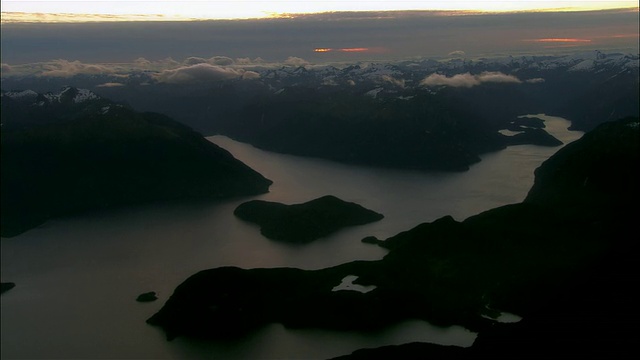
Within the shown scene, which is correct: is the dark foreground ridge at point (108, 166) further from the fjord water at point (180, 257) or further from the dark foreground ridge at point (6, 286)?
the dark foreground ridge at point (6, 286)

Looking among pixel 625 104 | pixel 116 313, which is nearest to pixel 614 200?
pixel 116 313

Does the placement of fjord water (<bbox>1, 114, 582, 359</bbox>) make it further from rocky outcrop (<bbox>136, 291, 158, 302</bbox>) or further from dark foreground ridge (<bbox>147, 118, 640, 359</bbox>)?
dark foreground ridge (<bbox>147, 118, 640, 359</bbox>)

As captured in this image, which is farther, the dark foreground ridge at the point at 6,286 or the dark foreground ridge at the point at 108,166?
the dark foreground ridge at the point at 108,166

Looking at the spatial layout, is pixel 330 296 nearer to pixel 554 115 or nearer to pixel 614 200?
pixel 614 200

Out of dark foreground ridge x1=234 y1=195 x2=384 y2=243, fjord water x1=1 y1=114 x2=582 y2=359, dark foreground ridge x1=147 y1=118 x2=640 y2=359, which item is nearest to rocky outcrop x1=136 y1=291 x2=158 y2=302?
fjord water x1=1 y1=114 x2=582 y2=359

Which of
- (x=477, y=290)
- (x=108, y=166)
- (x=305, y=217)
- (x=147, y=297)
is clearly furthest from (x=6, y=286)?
(x=108, y=166)

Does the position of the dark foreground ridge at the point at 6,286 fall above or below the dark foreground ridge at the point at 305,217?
above

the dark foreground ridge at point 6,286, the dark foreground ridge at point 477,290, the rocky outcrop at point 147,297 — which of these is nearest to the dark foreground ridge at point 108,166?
the dark foreground ridge at point 6,286
